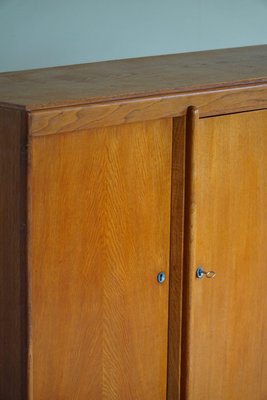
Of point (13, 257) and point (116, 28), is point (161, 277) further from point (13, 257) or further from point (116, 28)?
point (116, 28)

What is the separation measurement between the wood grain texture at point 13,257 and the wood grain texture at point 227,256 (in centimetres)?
49

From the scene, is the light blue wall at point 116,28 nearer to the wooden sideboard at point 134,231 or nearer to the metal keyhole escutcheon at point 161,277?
the wooden sideboard at point 134,231

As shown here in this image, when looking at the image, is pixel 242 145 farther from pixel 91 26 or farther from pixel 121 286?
pixel 91 26

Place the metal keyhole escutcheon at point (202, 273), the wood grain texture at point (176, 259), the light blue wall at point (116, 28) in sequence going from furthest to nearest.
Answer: the light blue wall at point (116, 28) → the metal keyhole escutcheon at point (202, 273) → the wood grain texture at point (176, 259)

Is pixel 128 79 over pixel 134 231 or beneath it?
over

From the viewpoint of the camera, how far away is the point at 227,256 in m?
2.45

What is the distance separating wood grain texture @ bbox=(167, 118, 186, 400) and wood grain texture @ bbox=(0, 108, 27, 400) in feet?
1.49

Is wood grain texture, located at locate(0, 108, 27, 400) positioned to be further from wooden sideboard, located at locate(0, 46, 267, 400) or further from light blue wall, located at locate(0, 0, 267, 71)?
light blue wall, located at locate(0, 0, 267, 71)

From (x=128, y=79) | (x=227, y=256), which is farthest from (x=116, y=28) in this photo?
(x=227, y=256)

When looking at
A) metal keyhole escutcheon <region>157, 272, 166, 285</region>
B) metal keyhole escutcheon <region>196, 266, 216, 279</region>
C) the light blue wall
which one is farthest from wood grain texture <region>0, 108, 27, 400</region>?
the light blue wall

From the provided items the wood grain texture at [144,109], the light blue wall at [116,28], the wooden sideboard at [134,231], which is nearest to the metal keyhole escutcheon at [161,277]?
the wooden sideboard at [134,231]

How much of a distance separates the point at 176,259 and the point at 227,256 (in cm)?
20

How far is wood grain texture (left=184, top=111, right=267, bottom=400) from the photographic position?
233cm

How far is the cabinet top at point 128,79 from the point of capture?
202cm
